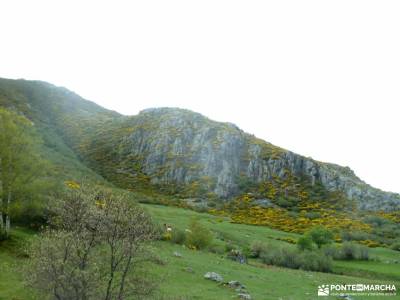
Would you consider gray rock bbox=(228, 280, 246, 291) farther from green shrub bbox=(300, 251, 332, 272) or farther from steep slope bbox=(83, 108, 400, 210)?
steep slope bbox=(83, 108, 400, 210)

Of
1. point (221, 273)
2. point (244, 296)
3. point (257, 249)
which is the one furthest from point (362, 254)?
point (244, 296)

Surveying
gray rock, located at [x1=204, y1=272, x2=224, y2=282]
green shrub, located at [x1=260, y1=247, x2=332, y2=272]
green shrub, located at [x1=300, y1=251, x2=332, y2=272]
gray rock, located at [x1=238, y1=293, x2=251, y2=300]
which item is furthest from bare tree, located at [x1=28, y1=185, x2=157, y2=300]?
green shrub, located at [x1=300, y1=251, x2=332, y2=272]

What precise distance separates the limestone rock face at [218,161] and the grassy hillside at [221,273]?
42.0 meters

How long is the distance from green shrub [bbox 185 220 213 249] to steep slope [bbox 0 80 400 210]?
47.2 metres

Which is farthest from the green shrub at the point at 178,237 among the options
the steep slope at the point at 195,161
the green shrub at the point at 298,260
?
the steep slope at the point at 195,161

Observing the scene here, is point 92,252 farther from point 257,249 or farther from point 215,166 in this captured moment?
point 215,166

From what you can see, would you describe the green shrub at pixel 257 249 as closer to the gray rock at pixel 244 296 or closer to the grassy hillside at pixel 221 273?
the grassy hillside at pixel 221 273

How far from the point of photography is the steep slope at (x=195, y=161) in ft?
333

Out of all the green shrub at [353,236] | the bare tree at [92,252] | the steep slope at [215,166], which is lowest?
the green shrub at [353,236]

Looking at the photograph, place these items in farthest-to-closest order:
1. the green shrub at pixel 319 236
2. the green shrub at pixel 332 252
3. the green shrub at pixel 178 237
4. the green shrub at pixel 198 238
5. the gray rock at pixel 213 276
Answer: the green shrub at pixel 319 236 < the green shrub at pixel 332 252 < the green shrub at pixel 178 237 < the green shrub at pixel 198 238 < the gray rock at pixel 213 276

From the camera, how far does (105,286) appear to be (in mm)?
20766

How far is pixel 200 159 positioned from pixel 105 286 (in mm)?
91183

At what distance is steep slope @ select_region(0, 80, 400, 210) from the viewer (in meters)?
102

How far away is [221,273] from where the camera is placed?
3703 centimetres
